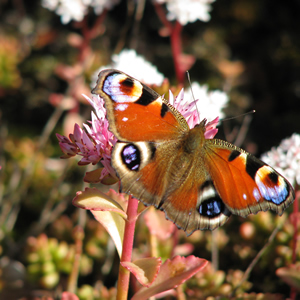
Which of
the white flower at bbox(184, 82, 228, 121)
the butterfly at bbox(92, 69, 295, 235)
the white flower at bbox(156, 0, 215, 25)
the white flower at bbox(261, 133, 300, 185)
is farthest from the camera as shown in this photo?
the white flower at bbox(156, 0, 215, 25)

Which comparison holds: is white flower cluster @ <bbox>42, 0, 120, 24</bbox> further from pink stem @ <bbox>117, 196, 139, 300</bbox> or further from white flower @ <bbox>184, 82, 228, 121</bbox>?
pink stem @ <bbox>117, 196, 139, 300</bbox>

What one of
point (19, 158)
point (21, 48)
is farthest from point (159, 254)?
point (21, 48)

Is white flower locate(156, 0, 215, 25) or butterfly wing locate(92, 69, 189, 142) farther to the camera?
white flower locate(156, 0, 215, 25)

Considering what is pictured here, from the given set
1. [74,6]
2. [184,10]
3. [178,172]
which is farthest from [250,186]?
[74,6]

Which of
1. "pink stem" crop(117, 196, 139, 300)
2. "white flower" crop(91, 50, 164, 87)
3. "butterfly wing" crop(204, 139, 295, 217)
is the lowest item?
"pink stem" crop(117, 196, 139, 300)

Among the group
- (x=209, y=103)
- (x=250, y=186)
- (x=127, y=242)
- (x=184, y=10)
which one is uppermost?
(x=184, y=10)

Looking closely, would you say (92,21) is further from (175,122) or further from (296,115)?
(175,122)

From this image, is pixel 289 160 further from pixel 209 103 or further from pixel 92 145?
pixel 92 145

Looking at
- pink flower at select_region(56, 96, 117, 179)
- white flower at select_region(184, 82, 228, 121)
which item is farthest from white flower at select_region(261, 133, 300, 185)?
pink flower at select_region(56, 96, 117, 179)
